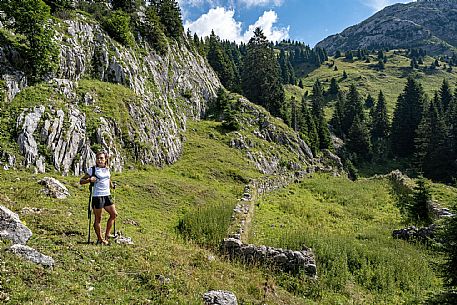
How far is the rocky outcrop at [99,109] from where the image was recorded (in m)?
21.7

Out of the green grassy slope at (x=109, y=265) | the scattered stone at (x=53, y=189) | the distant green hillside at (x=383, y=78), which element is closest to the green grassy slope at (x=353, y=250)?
the green grassy slope at (x=109, y=265)

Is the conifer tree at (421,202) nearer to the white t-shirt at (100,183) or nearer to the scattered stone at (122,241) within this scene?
the scattered stone at (122,241)

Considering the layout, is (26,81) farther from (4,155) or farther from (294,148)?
(294,148)

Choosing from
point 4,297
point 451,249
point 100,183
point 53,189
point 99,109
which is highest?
point 99,109

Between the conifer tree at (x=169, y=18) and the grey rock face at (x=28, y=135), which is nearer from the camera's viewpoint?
the grey rock face at (x=28, y=135)

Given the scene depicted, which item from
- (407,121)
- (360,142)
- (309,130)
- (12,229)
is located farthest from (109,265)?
(407,121)

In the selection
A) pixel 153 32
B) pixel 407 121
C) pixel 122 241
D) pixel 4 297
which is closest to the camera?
pixel 4 297

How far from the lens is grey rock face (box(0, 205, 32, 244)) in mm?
8512

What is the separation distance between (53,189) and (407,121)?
9237 cm

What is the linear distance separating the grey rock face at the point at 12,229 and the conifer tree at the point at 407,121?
93.1 m

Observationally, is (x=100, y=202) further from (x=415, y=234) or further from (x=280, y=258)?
(x=415, y=234)

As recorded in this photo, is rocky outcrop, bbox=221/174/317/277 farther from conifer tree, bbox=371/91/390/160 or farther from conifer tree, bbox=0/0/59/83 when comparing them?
conifer tree, bbox=371/91/390/160

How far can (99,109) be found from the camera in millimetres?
28688

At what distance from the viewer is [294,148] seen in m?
58.3
